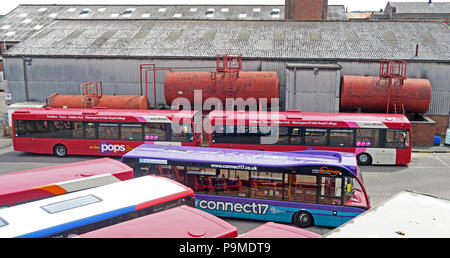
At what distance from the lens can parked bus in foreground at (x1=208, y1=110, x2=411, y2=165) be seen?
19.9 meters

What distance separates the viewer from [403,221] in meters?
7.63

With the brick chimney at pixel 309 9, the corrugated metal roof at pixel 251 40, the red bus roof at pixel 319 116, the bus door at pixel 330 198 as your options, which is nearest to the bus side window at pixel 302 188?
the bus door at pixel 330 198

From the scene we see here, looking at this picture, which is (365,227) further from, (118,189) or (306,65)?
(306,65)

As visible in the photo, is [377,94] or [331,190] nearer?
[331,190]

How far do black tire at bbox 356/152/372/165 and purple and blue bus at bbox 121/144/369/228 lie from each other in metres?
6.63

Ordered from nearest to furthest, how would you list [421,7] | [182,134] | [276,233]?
1. [276,233]
2. [182,134]
3. [421,7]

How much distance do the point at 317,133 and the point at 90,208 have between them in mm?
13103

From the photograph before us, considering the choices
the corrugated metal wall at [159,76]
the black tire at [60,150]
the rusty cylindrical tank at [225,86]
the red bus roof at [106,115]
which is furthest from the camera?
the corrugated metal wall at [159,76]

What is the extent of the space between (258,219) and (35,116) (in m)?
14.2

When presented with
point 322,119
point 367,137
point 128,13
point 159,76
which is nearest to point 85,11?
point 128,13

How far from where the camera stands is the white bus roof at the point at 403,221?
708cm

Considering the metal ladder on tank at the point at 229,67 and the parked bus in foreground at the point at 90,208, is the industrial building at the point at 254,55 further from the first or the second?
the parked bus in foreground at the point at 90,208

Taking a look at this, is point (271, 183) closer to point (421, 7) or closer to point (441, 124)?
point (441, 124)

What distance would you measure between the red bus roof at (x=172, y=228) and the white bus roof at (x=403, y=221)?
2231 mm
